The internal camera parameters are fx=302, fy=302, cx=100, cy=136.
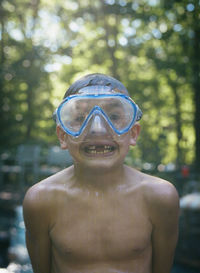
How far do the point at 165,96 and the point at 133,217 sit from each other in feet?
6.85

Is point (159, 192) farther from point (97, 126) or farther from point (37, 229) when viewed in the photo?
point (37, 229)

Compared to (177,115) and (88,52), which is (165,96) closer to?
(177,115)

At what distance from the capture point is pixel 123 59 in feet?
8.92

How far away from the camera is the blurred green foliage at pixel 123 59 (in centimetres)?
252

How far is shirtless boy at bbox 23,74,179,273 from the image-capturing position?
3.64 feet

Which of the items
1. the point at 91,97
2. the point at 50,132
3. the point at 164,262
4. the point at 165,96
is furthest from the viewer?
the point at 165,96

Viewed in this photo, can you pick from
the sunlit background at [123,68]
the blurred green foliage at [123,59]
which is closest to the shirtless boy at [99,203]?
the sunlit background at [123,68]

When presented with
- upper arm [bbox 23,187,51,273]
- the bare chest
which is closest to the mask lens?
the bare chest

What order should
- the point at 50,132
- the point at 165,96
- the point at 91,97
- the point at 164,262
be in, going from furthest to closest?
1. the point at 165,96
2. the point at 50,132
3. the point at 164,262
4. the point at 91,97

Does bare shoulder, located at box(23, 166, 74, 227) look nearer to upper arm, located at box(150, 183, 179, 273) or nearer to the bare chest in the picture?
the bare chest

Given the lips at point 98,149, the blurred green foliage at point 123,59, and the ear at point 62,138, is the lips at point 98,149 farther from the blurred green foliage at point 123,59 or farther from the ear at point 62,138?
the blurred green foliage at point 123,59

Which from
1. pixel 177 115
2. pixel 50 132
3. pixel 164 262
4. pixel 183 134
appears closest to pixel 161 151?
pixel 183 134

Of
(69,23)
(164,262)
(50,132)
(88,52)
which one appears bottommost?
(164,262)

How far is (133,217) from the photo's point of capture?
3.76 ft
